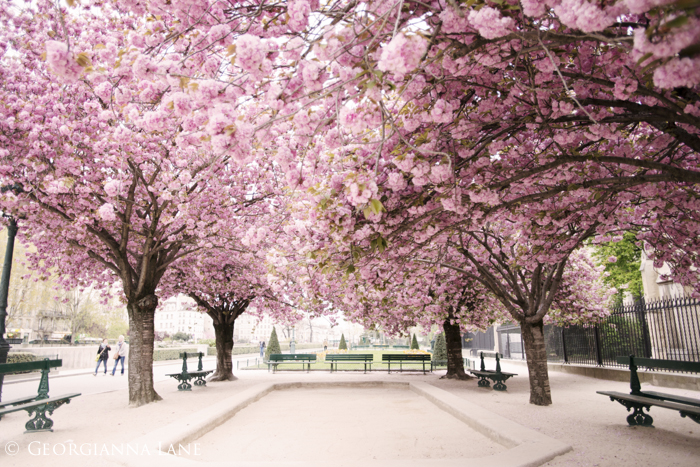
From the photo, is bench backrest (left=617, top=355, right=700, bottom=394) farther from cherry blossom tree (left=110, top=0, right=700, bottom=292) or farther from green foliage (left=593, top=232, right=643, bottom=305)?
green foliage (left=593, top=232, right=643, bottom=305)

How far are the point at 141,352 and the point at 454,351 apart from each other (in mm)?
10513

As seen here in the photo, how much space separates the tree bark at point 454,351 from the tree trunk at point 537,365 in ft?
18.5

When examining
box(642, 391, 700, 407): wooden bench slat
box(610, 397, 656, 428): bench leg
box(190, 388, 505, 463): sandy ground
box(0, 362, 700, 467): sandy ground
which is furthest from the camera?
box(610, 397, 656, 428): bench leg

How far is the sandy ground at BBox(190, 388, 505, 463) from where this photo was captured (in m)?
5.44

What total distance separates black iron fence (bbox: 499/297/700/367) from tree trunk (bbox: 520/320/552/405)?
423cm

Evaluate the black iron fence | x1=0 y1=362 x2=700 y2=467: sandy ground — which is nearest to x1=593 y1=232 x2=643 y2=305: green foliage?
the black iron fence

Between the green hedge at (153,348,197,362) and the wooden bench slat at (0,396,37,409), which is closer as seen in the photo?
the wooden bench slat at (0,396,37,409)

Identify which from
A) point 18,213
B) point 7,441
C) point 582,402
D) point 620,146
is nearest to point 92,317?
point 18,213

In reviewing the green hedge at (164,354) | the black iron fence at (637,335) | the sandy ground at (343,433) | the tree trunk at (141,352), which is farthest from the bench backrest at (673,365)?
the green hedge at (164,354)

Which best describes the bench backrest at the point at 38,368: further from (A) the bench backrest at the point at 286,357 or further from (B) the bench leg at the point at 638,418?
(A) the bench backrest at the point at 286,357

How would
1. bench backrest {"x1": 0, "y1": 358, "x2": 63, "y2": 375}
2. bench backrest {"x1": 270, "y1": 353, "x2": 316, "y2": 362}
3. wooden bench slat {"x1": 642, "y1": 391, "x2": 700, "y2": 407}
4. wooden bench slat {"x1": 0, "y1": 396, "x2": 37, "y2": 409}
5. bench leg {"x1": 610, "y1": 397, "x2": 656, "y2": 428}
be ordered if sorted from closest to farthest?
wooden bench slat {"x1": 642, "y1": 391, "x2": 700, "y2": 407} < wooden bench slat {"x1": 0, "y1": 396, "x2": 37, "y2": 409} < bench leg {"x1": 610, "y1": 397, "x2": 656, "y2": 428} < bench backrest {"x1": 0, "y1": 358, "x2": 63, "y2": 375} < bench backrest {"x1": 270, "y1": 353, "x2": 316, "y2": 362}

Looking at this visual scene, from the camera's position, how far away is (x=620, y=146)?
4.85 metres

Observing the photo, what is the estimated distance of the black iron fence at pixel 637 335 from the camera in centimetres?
1139

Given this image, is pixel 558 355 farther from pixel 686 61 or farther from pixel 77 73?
pixel 77 73
